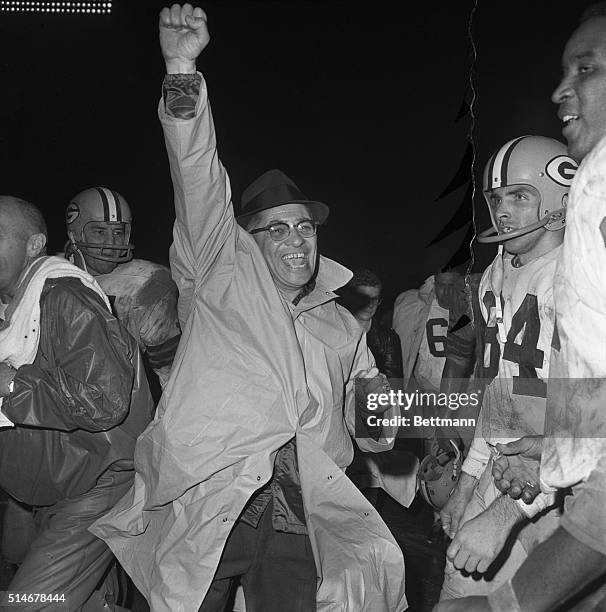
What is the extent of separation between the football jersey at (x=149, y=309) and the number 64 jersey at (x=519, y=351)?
2.10 metres

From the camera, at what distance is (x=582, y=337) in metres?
1.52

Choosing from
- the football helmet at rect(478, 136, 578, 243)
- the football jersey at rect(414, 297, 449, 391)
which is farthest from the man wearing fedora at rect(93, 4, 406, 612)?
the football jersey at rect(414, 297, 449, 391)

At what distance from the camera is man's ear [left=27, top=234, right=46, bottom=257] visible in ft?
11.7

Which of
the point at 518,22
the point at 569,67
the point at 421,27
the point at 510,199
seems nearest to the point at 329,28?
the point at 421,27

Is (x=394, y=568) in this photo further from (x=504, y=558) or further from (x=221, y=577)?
(x=221, y=577)

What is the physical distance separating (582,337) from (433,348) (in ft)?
17.6

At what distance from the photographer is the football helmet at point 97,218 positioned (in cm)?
533

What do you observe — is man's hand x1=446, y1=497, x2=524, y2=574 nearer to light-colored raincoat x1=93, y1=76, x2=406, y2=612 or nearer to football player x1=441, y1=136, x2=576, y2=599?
football player x1=441, y1=136, x2=576, y2=599

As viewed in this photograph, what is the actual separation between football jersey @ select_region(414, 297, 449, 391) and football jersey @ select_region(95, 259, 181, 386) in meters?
2.33

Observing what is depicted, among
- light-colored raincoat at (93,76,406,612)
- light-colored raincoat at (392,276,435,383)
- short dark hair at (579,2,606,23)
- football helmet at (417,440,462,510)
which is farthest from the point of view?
light-colored raincoat at (392,276,435,383)

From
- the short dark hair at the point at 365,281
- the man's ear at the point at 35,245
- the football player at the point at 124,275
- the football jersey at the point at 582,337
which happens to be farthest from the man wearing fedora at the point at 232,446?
the short dark hair at the point at 365,281

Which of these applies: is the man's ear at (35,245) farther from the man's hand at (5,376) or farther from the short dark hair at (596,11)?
the short dark hair at (596,11)

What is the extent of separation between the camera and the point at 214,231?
3273 mm

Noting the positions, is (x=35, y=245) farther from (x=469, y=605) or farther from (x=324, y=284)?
(x=469, y=605)
